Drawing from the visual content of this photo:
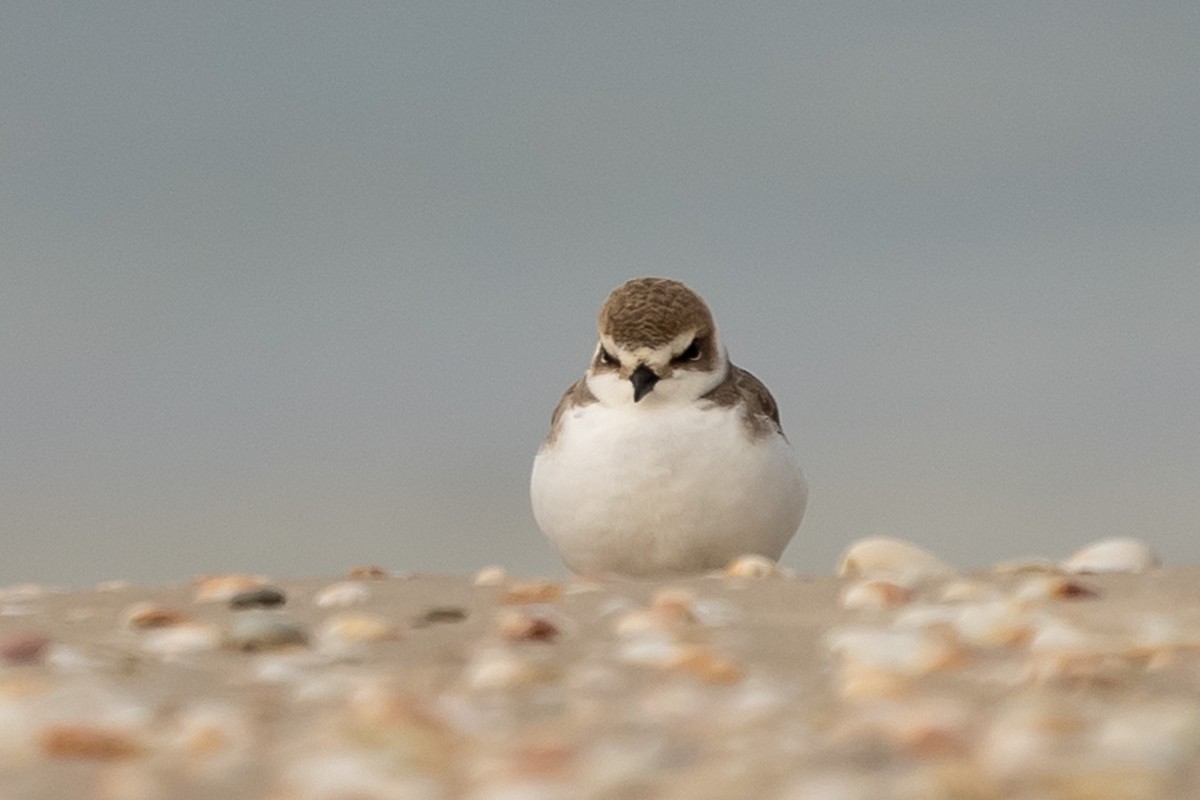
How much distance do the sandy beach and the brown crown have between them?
0.88m

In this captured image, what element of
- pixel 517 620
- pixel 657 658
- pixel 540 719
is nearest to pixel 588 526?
pixel 517 620

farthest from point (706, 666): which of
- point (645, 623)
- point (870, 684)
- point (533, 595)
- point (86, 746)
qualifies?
point (86, 746)

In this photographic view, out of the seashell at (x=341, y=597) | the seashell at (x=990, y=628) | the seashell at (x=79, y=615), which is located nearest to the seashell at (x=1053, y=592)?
the seashell at (x=990, y=628)

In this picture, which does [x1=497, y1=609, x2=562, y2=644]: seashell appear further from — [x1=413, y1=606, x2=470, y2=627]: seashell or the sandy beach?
[x1=413, y1=606, x2=470, y2=627]: seashell

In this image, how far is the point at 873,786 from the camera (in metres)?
2.81

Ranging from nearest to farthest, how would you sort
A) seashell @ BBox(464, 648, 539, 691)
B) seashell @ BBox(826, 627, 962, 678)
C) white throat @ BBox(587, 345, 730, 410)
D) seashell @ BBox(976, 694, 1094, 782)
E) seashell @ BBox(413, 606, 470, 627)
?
seashell @ BBox(976, 694, 1094, 782), seashell @ BBox(464, 648, 539, 691), seashell @ BBox(826, 627, 962, 678), seashell @ BBox(413, 606, 470, 627), white throat @ BBox(587, 345, 730, 410)

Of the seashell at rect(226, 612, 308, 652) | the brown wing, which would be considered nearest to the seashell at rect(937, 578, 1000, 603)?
the brown wing

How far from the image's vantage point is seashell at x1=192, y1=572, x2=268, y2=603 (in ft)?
17.2

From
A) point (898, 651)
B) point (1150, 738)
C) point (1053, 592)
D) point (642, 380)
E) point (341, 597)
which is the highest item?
point (642, 380)

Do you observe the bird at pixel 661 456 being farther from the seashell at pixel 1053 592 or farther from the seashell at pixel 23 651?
the seashell at pixel 23 651

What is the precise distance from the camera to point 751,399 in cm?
585

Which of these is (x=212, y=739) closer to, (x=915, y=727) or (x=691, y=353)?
(x=915, y=727)

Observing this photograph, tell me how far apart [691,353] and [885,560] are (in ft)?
3.47

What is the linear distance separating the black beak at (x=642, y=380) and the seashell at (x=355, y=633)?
1425mm
